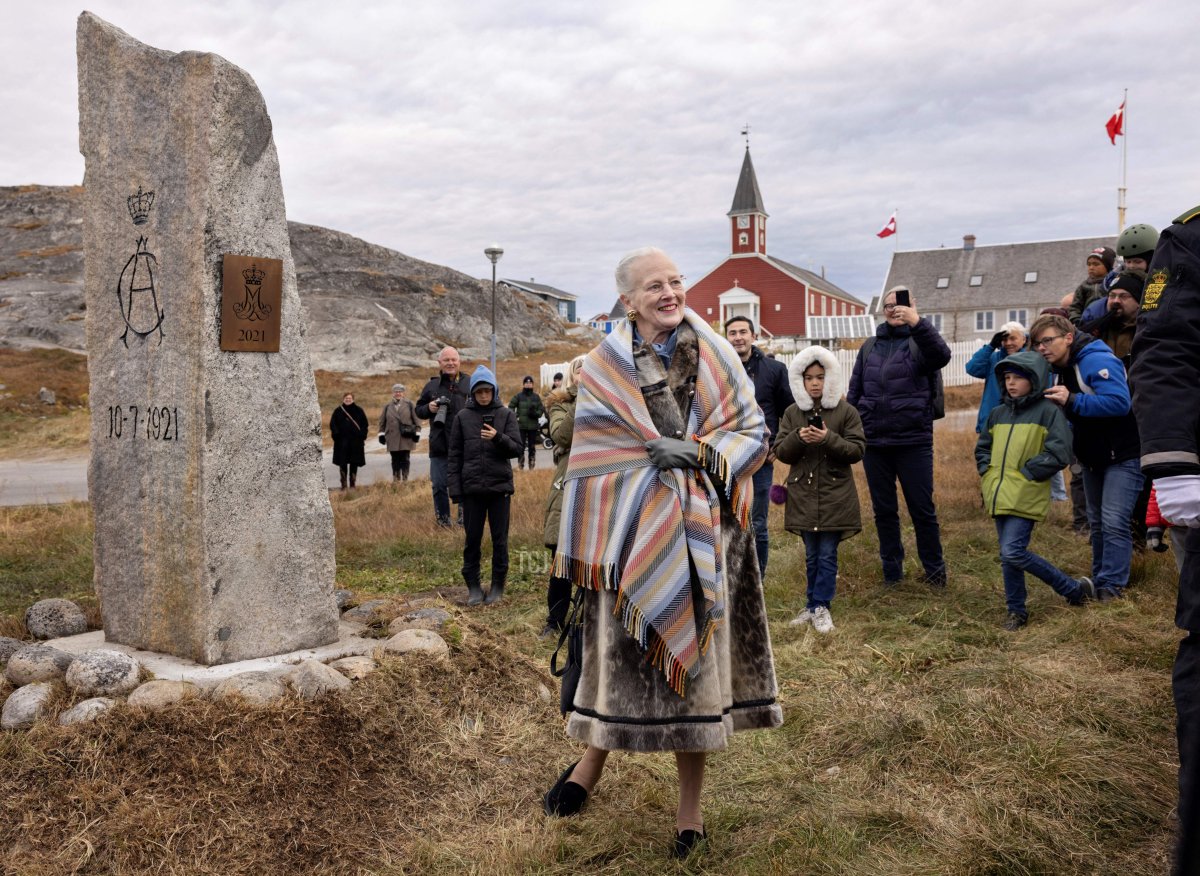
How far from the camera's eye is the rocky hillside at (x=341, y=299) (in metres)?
38.7

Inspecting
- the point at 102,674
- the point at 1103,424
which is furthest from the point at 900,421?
the point at 102,674

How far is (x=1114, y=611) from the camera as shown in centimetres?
552

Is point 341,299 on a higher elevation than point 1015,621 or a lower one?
higher

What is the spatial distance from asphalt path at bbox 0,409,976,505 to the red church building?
3195 centimetres

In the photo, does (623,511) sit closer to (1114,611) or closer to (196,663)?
(196,663)

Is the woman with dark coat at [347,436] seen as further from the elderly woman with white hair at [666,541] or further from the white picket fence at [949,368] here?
the white picket fence at [949,368]

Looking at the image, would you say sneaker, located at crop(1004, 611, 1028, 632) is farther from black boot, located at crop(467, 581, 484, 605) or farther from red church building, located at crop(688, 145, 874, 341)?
red church building, located at crop(688, 145, 874, 341)

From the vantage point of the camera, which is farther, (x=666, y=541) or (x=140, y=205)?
(x=140, y=205)

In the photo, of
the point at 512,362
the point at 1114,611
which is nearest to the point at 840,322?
the point at 512,362

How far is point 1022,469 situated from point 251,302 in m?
4.43

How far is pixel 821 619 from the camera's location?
6008mm

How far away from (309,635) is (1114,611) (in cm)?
455

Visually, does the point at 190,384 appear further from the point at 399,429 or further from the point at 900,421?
the point at 399,429

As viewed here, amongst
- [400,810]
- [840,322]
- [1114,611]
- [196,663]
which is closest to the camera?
[400,810]
